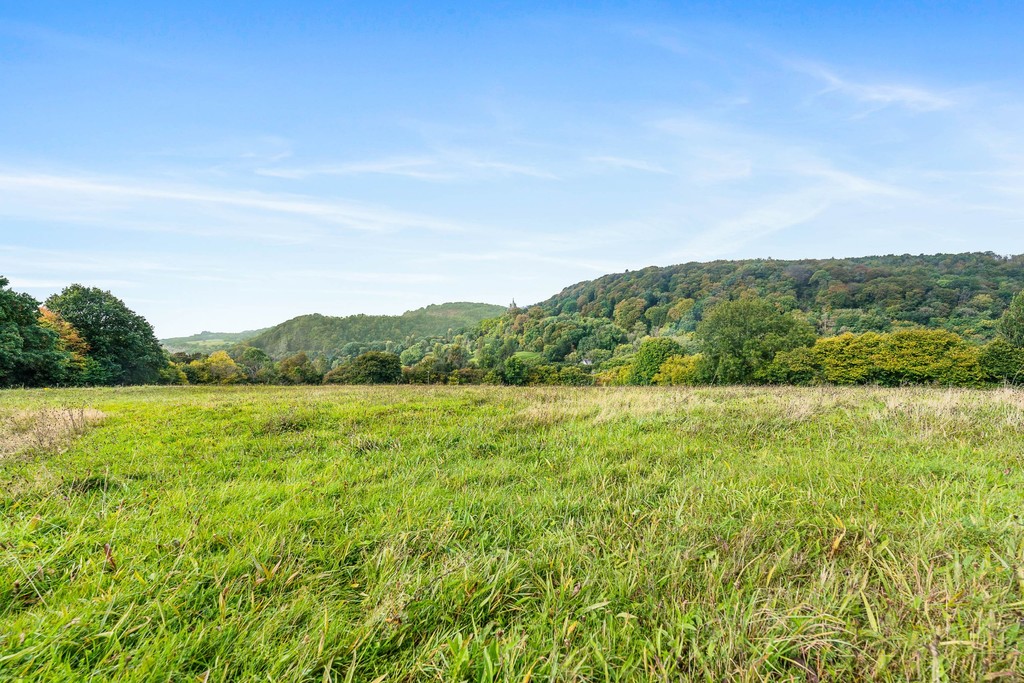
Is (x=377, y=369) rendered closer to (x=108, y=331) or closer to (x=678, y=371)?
(x=108, y=331)

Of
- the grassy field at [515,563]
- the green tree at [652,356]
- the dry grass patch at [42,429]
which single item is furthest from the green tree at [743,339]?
the dry grass patch at [42,429]

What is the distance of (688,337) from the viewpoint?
7512 cm

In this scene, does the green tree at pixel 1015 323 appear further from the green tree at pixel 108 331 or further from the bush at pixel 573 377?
the green tree at pixel 108 331

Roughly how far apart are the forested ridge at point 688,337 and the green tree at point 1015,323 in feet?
0.58

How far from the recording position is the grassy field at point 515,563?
1900 millimetres

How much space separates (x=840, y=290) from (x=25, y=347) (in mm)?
116857

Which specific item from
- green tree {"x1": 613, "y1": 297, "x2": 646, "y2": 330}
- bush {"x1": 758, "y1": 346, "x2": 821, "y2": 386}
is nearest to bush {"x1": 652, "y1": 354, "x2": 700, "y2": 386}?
bush {"x1": 758, "y1": 346, "x2": 821, "y2": 386}

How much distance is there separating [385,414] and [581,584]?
6.51 metres

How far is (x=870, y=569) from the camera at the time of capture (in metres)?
2.59

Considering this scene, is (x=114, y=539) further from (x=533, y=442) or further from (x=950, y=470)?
(x=950, y=470)

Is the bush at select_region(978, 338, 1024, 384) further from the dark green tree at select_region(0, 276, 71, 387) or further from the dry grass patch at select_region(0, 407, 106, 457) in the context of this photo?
the dark green tree at select_region(0, 276, 71, 387)

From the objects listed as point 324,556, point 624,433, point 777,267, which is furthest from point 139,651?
point 777,267

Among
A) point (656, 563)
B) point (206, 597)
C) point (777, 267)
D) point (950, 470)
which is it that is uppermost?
point (777, 267)

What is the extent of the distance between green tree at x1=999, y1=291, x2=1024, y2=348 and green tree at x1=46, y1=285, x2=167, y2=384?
85.0m
